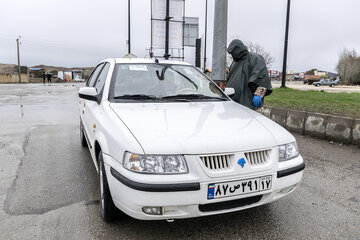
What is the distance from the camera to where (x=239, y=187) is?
2105 mm

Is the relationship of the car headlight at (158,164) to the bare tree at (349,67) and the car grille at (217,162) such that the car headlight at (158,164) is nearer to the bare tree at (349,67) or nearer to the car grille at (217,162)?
the car grille at (217,162)

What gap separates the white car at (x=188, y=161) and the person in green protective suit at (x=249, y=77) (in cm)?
100

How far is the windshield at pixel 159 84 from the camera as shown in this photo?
311 centimetres

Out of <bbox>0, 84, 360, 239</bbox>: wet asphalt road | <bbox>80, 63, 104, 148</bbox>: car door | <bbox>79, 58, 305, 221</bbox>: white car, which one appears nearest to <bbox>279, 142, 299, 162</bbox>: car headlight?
<bbox>79, 58, 305, 221</bbox>: white car

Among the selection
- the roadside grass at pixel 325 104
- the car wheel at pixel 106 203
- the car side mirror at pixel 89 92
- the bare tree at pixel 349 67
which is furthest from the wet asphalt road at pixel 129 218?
the bare tree at pixel 349 67

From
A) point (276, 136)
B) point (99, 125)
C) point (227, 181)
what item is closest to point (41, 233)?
point (99, 125)

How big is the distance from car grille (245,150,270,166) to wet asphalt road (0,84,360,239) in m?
0.66

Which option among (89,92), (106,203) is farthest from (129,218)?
(89,92)

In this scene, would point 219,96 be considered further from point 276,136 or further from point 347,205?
point 347,205

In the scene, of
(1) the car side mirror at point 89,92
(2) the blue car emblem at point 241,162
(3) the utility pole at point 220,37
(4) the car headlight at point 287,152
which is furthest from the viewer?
(3) the utility pole at point 220,37

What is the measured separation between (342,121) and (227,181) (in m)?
4.44

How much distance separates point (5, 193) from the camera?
315 cm

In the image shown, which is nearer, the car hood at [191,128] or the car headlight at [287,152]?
the car hood at [191,128]

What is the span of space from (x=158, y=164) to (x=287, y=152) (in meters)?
1.12
